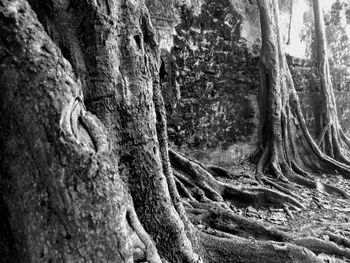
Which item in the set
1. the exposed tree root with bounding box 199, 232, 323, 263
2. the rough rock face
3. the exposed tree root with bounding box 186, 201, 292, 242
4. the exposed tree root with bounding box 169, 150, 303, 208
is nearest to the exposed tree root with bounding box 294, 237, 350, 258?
the exposed tree root with bounding box 186, 201, 292, 242

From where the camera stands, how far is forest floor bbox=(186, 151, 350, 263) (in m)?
3.09

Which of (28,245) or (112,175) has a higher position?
(112,175)

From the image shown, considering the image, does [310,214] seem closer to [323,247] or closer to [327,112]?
[323,247]

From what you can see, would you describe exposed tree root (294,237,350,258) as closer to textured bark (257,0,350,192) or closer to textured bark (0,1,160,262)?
textured bark (0,1,160,262)

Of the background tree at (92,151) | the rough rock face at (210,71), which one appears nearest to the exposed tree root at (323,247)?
the background tree at (92,151)

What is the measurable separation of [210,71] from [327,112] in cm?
223

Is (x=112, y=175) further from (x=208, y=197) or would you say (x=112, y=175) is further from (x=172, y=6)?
(x=172, y=6)

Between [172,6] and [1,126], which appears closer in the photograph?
[1,126]

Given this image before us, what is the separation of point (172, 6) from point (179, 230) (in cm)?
354

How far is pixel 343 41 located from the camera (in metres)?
6.52

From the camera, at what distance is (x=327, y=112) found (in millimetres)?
5801

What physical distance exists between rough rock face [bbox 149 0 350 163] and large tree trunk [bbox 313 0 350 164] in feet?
4.30

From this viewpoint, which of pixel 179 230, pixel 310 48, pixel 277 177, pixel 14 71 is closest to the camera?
pixel 14 71

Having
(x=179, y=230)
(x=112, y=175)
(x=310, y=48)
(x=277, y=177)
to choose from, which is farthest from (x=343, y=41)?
(x=112, y=175)
